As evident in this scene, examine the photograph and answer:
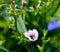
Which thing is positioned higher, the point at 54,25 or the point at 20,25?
the point at 20,25

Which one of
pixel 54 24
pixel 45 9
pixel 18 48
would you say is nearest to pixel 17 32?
pixel 45 9

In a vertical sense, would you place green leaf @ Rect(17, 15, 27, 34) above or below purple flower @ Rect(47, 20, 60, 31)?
above

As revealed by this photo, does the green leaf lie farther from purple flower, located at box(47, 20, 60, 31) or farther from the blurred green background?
purple flower, located at box(47, 20, 60, 31)

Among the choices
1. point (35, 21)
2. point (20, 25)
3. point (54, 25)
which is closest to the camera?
point (20, 25)

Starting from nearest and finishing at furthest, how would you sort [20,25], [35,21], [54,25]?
1. [20,25]
2. [35,21]
3. [54,25]

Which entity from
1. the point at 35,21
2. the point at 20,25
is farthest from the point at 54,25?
the point at 20,25

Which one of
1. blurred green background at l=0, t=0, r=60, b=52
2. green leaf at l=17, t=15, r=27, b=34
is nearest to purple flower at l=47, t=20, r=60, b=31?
blurred green background at l=0, t=0, r=60, b=52

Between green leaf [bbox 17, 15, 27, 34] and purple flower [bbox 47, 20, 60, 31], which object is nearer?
green leaf [bbox 17, 15, 27, 34]

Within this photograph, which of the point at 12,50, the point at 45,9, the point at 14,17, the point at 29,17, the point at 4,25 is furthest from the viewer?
the point at 4,25

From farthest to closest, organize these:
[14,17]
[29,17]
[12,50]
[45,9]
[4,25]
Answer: [4,25] → [12,50] → [29,17] → [45,9] → [14,17]

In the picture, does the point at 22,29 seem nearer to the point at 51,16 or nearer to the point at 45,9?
the point at 45,9

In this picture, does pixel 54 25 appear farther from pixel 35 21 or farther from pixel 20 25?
pixel 20 25
